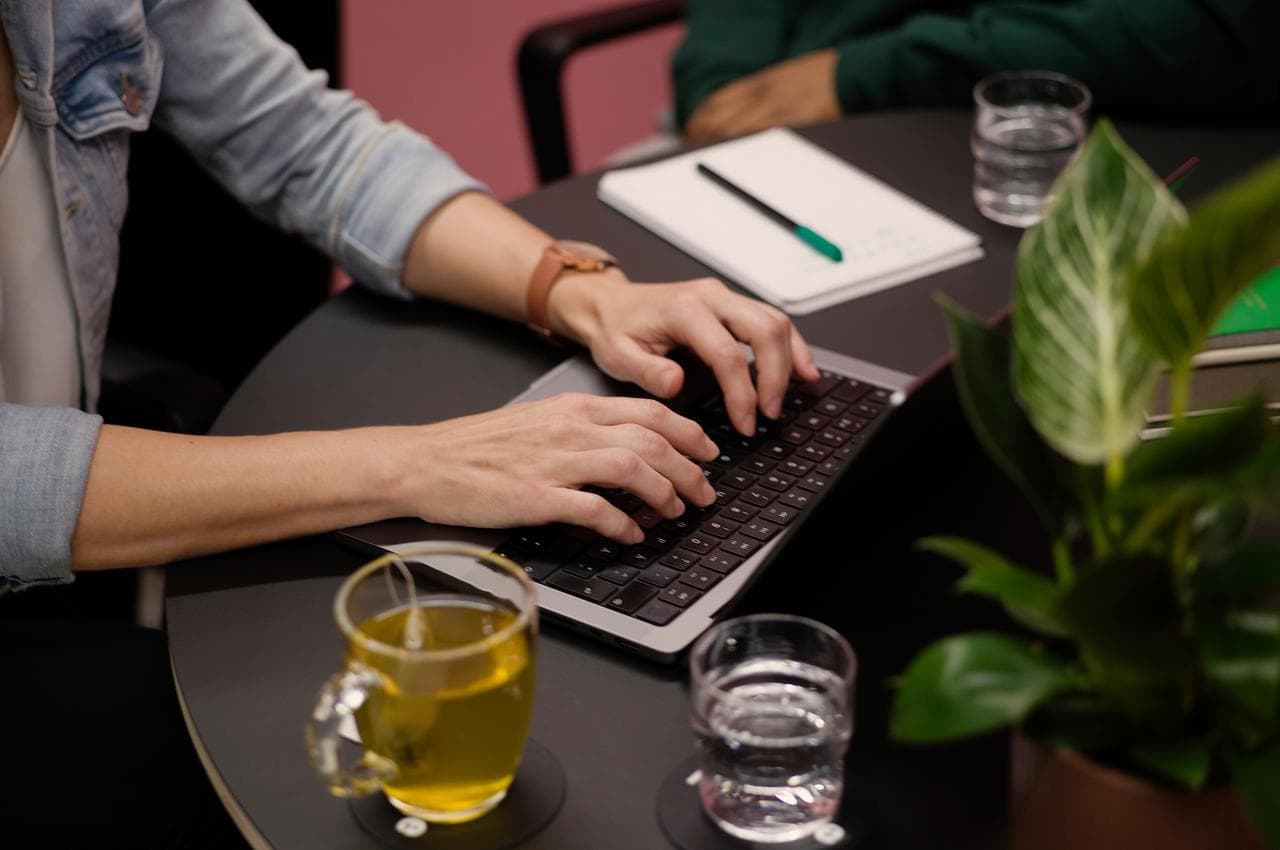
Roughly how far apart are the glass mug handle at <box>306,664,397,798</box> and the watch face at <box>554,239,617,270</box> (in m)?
0.58

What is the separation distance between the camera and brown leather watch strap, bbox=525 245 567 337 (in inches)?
47.2

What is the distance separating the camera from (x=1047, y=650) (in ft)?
1.99

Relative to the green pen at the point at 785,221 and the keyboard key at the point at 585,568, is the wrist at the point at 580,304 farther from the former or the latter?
the keyboard key at the point at 585,568

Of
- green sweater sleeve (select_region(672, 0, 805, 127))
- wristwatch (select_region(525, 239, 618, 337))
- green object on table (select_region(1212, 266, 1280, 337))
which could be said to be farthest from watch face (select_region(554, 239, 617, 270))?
green sweater sleeve (select_region(672, 0, 805, 127))

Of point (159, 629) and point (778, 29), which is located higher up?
point (778, 29)

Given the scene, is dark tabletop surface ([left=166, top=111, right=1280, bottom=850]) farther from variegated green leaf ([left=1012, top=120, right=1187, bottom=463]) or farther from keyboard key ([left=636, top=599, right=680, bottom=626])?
variegated green leaf ([left=1012, top=120, right=1187, bottom=463])

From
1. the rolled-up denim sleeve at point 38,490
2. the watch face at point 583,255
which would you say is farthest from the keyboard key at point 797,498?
the rolled-up denim sleeve at point 38,490

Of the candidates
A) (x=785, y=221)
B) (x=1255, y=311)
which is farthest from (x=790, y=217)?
(x=1255, y=311)

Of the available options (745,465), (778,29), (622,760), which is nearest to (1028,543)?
(745,465)

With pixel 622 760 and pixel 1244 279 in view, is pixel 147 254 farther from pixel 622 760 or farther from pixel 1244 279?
pixel 1244 279

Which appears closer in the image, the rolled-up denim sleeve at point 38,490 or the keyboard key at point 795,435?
the rolled-up denim sleeve at point 38,490

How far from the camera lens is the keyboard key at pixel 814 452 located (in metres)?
1.01

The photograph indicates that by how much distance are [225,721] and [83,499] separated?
0.22 meters

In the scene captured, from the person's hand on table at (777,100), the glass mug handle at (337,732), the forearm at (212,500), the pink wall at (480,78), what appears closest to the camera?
the glass mug handle at (337,732)
